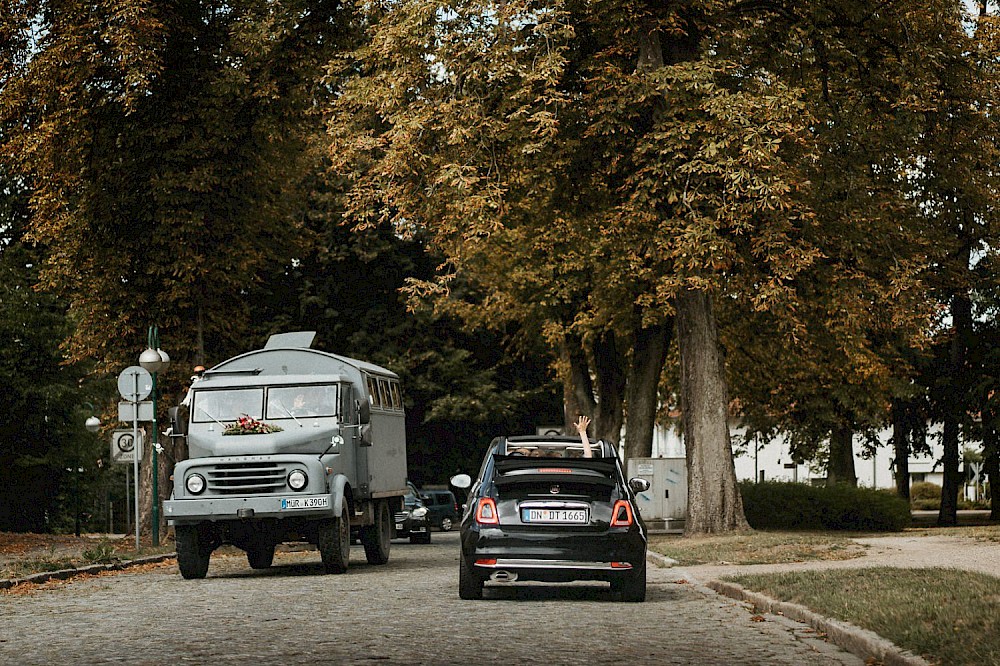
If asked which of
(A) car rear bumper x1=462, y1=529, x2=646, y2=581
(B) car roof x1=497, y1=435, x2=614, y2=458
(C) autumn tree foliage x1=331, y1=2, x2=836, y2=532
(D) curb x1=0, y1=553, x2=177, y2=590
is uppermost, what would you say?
(C) autumn tree foliage x1=331, y1=2, x2=836, y2=532

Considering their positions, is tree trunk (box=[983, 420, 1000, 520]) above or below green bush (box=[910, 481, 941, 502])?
above

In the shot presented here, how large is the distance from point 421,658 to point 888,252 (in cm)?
2141

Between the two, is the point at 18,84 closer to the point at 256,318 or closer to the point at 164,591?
the point at 164,591

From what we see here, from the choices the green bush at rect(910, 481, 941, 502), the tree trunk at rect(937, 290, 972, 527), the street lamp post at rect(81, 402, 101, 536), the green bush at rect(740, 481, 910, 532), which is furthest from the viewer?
the green bush at rect(910, 481, 941, 502)

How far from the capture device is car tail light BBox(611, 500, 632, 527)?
1406cm

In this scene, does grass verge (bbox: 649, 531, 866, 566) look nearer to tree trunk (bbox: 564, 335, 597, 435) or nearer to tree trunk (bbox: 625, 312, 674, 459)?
tree trunk (bbox: 625, 312, 674, 459)

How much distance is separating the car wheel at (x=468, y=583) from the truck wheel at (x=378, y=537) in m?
6.94

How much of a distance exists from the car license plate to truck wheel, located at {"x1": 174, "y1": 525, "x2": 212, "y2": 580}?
245 inches

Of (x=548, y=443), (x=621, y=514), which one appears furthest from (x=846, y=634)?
(x=548, y=443)

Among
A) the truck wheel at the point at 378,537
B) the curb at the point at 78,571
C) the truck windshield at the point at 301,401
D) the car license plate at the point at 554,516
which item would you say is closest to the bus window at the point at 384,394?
the truck wheel at the point at 378,537

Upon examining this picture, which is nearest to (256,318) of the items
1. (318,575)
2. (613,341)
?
(613,341)

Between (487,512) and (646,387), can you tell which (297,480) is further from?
(646,387)

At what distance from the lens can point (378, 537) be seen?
2170cm

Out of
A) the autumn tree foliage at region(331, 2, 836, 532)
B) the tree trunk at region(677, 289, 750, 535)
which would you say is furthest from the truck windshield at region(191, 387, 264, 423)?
the tree trunk at region(677, 289, 750, 535)
